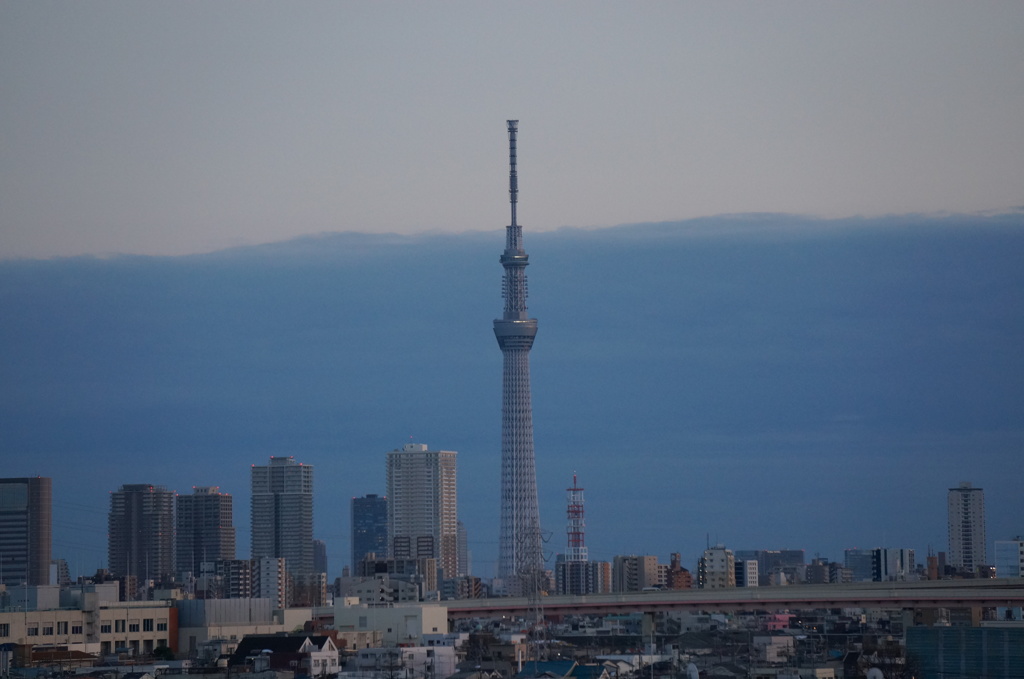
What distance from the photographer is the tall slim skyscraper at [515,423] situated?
9850 cm

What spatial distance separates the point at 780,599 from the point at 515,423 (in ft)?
134

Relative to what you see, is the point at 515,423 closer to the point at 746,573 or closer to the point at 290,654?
the point at 746,573

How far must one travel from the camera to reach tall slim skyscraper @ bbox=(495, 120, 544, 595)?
98500mm

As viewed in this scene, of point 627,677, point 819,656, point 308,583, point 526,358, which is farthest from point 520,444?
point 627,677

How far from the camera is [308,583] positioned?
96.0 metres

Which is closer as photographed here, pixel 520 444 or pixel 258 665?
pixel 258 665

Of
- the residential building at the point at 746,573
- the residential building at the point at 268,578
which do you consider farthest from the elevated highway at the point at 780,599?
the residential building at the point at 746,573

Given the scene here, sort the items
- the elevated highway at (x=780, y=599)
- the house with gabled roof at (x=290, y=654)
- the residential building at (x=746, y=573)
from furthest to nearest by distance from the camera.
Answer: the residential building at (x=746, y=573), the elevated highway at (x=780, y=599), the house with gabled roof at (x=290, y=654)

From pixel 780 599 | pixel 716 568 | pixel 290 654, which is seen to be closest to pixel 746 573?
pixel 716 568

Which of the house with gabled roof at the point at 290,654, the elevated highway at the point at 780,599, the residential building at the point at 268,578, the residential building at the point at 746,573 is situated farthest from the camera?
the residential building at the point at 746,573

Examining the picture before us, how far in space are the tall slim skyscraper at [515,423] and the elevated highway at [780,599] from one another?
27.8m

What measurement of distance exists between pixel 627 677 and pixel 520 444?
66712 millimetres

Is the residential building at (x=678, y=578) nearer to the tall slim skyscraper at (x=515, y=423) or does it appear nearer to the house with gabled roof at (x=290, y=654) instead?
the tall slim skyscraper at (x=515, y=423)

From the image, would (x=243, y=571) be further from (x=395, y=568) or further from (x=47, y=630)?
(x=47, y=630)
